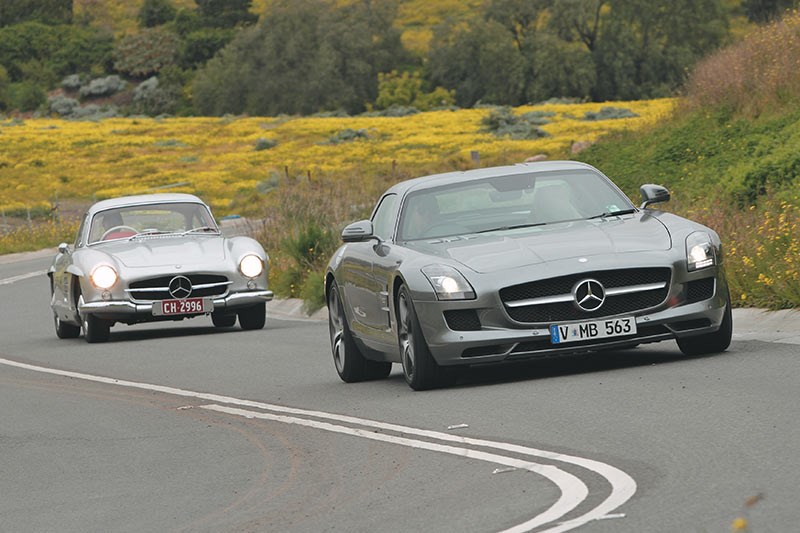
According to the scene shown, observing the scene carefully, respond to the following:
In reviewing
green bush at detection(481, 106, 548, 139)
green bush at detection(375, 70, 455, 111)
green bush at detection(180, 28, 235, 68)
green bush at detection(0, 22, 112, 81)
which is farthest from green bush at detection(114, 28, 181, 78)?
green bush at detection(481, 106, 548, 139)

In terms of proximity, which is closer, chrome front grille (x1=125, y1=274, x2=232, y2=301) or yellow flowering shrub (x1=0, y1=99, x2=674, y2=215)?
chrome front grille (x1=125, y1=274, x2=232, y2=301)

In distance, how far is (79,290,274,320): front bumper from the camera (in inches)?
725

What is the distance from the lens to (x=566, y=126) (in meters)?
80.8

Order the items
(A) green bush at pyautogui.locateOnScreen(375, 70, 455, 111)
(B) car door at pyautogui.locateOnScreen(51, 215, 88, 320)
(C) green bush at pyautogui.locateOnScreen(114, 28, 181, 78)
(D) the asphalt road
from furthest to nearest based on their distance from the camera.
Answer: (C) green bush at pyautogui.locateOnScreen(114, 28, 181, 78) < (A) green bush at pyautogui.locateOnScreen(375, 70, 455, 111) < (B) car door at pyautogui.locateOnScreen(51, 215, 88, 320) < (D) the asphalt road

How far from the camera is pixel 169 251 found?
62.1 feet

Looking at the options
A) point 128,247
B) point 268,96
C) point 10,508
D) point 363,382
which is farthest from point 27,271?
point 268,96

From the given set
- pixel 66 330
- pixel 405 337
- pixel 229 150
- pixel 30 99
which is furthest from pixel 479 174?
pixel 30 99

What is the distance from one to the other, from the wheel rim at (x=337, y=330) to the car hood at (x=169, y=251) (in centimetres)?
572

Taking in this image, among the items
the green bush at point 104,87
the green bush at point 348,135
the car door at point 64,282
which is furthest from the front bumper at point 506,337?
the green bush at point 104,87

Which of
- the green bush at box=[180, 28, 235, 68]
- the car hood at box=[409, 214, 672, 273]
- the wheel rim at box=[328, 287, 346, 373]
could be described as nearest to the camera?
the car hood at box=[409, 214, 672, 273]

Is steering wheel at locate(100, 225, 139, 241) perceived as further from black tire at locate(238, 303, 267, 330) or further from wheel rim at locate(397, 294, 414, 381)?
wheel rim at locate(397, 294, 414, 381)

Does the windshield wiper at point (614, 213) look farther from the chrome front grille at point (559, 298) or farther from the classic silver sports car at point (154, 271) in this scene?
the classic silver sports car at point (154, 271)

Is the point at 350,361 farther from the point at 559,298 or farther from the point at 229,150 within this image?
the point at 229,150

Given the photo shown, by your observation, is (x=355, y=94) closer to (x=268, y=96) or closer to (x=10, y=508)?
(x=268, y=96)
